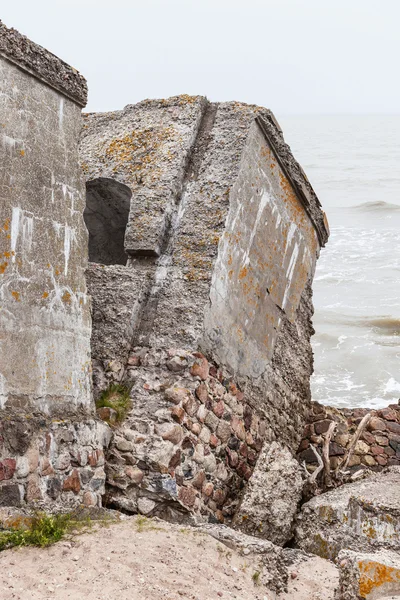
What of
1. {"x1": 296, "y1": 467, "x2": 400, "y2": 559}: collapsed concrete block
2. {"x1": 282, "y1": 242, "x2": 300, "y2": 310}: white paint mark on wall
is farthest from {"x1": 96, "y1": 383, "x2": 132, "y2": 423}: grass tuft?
{"x1": 282, "y1": 242, "x2": 300, "y2": 310}: white paint mark on wall

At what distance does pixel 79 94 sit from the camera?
4867 millimetres

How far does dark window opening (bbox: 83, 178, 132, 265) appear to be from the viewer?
20.5 ft

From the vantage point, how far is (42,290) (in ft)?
14.2

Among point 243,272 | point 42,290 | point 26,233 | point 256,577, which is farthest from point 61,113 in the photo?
point 256,577

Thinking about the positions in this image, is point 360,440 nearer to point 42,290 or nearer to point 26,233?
point 42,290

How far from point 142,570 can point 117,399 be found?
5.56ft

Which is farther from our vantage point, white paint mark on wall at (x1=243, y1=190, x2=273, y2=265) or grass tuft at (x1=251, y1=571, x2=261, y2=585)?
white paint mark on wall at (x1=243, y1=190, x2=273, y2=265)

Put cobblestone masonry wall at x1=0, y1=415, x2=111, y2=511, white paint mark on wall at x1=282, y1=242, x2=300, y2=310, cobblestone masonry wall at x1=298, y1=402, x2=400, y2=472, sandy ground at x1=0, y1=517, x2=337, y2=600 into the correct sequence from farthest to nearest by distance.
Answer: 1. cobblestone masonry wall at x1=298, y1=402, x2=400, y2=472
2. white paint mark on wall at x1=282, y1=242, x2=300, y2=310
3. cobblestone masonry wall at x1=0, y1=415, x2=111, y2=511
4. sandy ground at x1=0, y1=517, x2=337, y2=600

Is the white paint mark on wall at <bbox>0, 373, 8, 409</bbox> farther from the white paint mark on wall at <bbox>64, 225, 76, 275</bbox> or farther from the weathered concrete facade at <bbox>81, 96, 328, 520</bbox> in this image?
the weathered concrete facade at <bbox>81, 96, 328, 520</bbox>

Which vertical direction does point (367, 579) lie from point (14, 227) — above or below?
below

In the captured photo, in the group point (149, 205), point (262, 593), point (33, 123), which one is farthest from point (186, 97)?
point (262, 593)

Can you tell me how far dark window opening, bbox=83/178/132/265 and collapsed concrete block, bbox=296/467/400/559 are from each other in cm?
295

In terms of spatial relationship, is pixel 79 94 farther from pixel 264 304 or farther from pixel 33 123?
pixel 264 304

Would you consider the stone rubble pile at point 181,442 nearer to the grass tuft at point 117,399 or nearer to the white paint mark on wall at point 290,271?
the grass tuft at point 117,399
